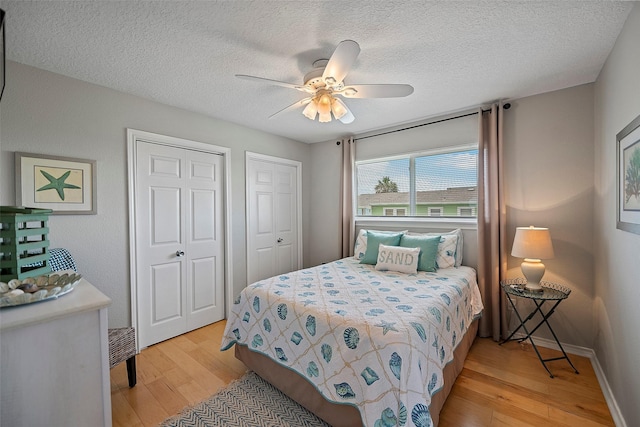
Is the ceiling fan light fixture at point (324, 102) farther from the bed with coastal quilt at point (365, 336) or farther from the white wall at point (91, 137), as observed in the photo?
the white wall at point (91, 137)

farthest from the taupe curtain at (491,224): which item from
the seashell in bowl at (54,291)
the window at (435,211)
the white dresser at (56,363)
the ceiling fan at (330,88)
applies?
the seashell in bowl at (54,291)

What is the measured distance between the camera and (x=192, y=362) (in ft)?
7.88

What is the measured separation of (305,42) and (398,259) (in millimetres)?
2079

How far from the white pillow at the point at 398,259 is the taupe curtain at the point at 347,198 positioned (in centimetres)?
92

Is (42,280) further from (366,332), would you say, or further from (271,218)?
(271,218)

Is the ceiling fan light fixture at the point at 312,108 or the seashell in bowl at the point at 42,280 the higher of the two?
the ceiling fan light fixture at the point at 312,108

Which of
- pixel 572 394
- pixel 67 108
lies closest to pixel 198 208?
pixel 67 108

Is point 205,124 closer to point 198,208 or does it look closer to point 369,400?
point 198,208

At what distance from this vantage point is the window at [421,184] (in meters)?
3.08

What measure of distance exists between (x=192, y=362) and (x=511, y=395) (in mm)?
2517

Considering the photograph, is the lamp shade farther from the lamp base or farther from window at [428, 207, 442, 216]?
window at [428, 207, 442, 216]

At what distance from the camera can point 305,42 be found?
1.76m

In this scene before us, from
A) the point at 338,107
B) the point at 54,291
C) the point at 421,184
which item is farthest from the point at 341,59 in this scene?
the point at 421,184

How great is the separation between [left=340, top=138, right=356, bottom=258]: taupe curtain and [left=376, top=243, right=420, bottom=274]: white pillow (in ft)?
3.01
